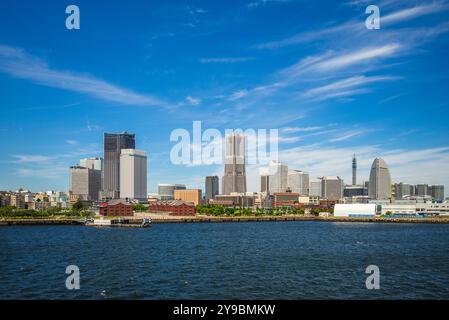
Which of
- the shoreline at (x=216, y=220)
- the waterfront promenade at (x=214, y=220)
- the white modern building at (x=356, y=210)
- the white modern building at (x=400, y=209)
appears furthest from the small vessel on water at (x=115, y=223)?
the white modern building at (x=400, y=209)

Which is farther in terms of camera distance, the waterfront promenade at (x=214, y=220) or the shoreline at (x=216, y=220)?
the waterfront promenade at (x=214, y=220)

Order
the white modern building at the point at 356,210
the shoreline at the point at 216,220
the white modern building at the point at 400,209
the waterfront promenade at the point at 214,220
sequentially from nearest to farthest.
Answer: the shoreline at the point at 216,220, the waterfront promenade at the point at 214,220, the white modern building at the point at 356,210, the white modern building at the point at 400,209

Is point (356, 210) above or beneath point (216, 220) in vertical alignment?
above

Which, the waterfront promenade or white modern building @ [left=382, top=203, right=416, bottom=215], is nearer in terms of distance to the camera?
the waterfront promenade

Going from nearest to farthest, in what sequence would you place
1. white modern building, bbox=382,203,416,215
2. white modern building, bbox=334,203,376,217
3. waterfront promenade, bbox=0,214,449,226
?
waterfront promenade, bbox=0,214,449,226 < white modern building, bbox=334,203,376,217 < white modern building, bbox=382,203,416,215

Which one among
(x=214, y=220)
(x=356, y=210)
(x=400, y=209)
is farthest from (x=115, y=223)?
(x=400, y=209)

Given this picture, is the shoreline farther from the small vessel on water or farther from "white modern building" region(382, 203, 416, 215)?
"white modern building" region(382, 203, 416, 215)

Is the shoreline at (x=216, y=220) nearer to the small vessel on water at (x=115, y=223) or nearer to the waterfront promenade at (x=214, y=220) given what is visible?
the waterfront promenade at (x=214, y=220)

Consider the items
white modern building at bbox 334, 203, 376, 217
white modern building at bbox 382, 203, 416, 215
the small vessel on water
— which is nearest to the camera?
the small vessel on water

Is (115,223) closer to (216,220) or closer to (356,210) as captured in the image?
(216,220)

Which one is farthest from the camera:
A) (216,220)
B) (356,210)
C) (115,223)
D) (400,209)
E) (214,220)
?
(400,209)

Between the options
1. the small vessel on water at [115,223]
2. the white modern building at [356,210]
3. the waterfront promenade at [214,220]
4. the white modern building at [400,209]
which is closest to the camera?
the small vessel on water at [115,223]

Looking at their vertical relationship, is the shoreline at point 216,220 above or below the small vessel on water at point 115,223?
below

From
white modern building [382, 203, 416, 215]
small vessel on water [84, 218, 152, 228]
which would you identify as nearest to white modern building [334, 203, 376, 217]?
white modern building [382, 203, 416, 215]
